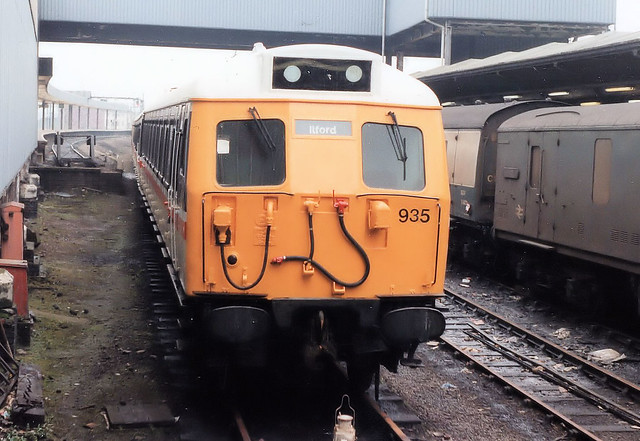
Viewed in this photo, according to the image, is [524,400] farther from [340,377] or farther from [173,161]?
[173,161]

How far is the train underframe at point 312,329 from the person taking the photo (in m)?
7.46

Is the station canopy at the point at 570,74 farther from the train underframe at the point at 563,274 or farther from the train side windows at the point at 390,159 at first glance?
the train side windows at the point at 390,159

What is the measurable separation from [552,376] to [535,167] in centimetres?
485

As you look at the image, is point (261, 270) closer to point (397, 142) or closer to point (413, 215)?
point (413, 215)

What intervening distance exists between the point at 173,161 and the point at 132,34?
92.7 feet

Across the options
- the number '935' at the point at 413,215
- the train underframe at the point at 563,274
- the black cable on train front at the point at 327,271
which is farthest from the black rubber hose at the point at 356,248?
the train underframe at the point at 563,274

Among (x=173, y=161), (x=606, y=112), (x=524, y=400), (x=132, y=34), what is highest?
(x=132, y=34)

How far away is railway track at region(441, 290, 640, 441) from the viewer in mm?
8719

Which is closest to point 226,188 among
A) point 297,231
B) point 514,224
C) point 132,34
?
point 297,231

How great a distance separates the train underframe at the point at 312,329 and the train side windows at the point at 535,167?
22.2 feet

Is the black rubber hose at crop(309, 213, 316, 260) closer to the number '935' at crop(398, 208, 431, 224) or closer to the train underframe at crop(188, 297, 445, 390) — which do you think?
the train underframe at crop(188, 297, 445, 390)

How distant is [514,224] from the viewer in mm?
15070

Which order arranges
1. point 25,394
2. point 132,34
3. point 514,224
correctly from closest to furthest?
point 25,394 < point 514,224 < point 132,34

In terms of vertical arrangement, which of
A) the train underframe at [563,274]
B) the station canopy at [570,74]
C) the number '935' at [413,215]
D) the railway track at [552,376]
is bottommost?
the railway track at [552,376]
